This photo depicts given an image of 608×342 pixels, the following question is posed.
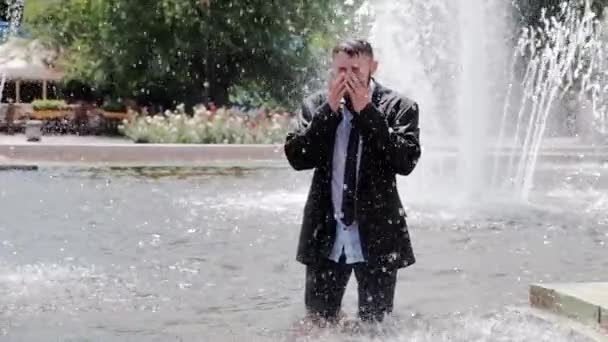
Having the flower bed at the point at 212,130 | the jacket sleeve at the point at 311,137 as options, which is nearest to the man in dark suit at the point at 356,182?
the jacket sleeve at the point at 311,137

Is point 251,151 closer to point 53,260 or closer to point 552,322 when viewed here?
point 53,260

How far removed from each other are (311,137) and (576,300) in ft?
5.95

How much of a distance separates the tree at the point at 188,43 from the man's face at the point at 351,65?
28.9 metres

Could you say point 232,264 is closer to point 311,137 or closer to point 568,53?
point 311,137

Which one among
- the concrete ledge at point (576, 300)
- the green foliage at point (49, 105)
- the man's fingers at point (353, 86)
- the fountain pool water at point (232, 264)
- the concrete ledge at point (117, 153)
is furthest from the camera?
the green foliage at point (49, 105)

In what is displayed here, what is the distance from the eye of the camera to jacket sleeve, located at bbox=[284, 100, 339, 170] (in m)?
4.75

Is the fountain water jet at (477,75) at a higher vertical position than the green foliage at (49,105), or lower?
higher

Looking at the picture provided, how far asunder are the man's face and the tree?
28921 millimetres

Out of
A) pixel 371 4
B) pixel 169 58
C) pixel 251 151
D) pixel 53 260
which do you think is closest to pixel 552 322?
pixel 53 260

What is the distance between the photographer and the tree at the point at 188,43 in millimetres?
34375

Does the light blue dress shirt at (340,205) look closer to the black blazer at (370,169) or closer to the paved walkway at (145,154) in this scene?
the black blazer at (370,169)

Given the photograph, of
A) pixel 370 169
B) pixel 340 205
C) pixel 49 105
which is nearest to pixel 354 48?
pixel 370 169

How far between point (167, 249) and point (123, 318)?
3319mm

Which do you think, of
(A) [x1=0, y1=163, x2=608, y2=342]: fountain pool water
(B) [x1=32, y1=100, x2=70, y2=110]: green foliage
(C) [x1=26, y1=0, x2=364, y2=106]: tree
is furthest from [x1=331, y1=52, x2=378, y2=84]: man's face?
(B) [x1=32, y1=100, x2=70, y2=110]: green foliage
